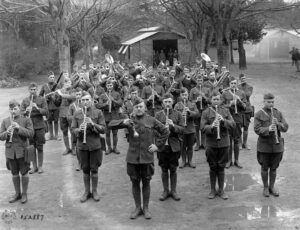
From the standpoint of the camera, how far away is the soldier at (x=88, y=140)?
8055 millimetres

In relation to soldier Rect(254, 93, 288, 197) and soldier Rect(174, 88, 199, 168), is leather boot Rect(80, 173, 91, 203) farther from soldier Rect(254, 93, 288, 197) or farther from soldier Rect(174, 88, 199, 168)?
soldier Rect(254, 93, 288, 197)

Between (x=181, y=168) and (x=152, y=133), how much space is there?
9.93 feet

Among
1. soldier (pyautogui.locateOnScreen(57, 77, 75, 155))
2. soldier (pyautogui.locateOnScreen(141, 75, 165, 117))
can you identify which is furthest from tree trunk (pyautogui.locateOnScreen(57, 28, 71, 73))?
soldier (pyautogui.locateOnScreen(57, 77, 75, 155))

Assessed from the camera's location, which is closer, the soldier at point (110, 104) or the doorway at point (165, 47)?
the soldier at point (110, 104)

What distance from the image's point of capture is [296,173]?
9.63m

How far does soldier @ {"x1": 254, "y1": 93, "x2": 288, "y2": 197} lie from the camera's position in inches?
315

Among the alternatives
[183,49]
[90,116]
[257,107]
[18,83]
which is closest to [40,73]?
[18,83]

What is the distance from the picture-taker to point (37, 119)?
10.1 meters

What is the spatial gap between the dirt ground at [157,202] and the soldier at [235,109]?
372mm

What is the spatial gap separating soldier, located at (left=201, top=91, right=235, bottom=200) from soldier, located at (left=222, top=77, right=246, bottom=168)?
1803 millimetres

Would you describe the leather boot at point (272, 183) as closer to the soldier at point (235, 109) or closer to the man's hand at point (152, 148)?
the soldier at point (235, 109)

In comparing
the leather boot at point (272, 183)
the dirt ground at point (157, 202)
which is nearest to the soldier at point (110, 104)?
the dirt ground at point (157, 202)

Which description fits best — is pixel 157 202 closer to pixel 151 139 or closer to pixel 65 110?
pixel 151 139

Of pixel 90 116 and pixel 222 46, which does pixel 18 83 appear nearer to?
pixel 222 46
